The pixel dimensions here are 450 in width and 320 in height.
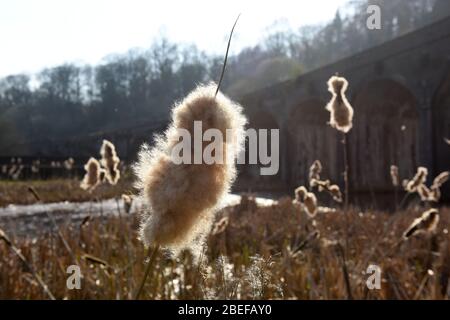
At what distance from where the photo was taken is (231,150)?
0.40 metres

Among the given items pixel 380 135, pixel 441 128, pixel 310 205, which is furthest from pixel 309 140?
pixel 310 205

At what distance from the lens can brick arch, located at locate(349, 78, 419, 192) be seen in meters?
18.5

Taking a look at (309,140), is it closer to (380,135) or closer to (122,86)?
(380,135)

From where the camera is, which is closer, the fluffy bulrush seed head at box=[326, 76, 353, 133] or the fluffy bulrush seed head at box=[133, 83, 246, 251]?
the fluffy bulrush seed head at box=[133, 83, 246, 251]

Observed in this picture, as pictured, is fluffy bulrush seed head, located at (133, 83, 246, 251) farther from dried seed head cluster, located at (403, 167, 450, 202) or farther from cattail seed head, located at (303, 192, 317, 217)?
dried seed head cluster, located at (403, 167, 450, 202)

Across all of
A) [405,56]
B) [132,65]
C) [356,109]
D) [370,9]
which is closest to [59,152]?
[356,109]

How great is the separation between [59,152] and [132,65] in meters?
20.3

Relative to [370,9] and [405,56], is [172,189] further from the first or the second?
[405,56]

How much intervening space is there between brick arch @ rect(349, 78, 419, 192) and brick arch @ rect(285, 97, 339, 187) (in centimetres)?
95

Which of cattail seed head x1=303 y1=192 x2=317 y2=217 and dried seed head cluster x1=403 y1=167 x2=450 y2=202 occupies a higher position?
dried seed head cluster x1=403 y1=167 x2=450 y2=202

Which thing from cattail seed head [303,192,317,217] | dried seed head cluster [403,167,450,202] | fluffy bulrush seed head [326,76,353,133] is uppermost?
fluffy bulrush seed head [326,76,353,133]

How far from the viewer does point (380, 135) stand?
749 inches

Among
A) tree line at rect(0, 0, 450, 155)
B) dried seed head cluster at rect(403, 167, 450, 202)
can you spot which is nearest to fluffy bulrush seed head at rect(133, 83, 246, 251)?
tree line at rect(0, 0, 450, 155)
